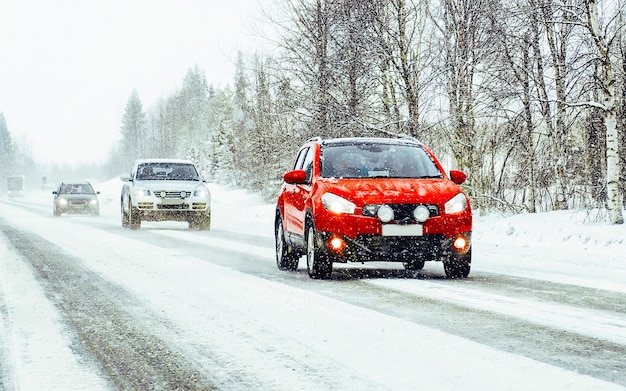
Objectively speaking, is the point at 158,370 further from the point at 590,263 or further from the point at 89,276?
the point at 590,263

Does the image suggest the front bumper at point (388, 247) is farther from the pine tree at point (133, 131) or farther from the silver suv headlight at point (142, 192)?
the pine tree at point (133, 131)

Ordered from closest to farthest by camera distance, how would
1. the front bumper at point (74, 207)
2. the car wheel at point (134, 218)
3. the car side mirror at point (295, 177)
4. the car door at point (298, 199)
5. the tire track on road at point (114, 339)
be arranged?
the tire track on road at point (114, 339) → the car door at point (298, 199) → the car side mirror at point (295, 177) → the car wheel at point (134, 218) → the front bumper at point (74, 207)

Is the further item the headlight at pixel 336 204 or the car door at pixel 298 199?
the car door at pixel 298 199

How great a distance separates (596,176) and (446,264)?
9843 mm

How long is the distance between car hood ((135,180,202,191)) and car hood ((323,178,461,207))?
12391 mm

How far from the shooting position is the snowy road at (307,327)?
4.35 m

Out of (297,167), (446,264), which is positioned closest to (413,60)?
(297,167)

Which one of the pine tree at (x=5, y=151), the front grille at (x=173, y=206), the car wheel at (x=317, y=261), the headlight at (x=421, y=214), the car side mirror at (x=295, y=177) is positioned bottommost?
the car wheel at (x=317, y=261)

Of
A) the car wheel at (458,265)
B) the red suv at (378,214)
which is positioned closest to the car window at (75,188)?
the red suv at (378,214)

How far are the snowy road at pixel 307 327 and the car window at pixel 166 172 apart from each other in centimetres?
1108

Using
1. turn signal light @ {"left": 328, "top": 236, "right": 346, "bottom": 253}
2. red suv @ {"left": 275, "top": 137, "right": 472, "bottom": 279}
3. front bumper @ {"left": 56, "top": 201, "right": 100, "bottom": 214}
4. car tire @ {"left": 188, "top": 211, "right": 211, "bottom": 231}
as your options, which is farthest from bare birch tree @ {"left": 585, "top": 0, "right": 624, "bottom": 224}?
front bumper @ {"left": 56, "top": 201, "right": 100, "bottom": 214}

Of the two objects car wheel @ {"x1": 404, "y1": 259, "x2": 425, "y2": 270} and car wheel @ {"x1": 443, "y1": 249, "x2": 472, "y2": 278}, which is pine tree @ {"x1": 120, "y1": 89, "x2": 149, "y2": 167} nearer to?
car wheel @ {"x1": 404, "y1": 259, "x2": 425, "y2": 270}

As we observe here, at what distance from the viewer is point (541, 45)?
22.7 metres

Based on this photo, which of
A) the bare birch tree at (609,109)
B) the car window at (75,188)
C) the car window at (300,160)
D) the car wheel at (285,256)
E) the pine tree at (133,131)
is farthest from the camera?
the pine tree at (133,131)
